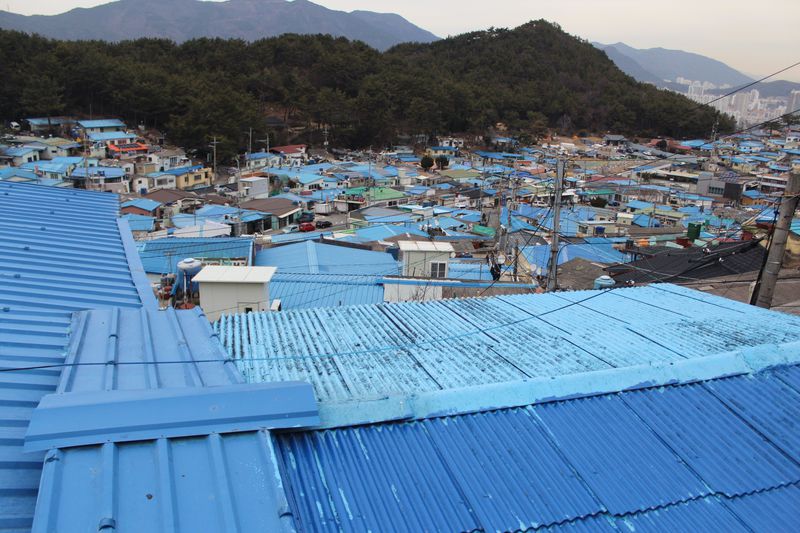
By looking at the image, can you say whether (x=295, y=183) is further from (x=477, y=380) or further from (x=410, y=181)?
(x=477, y=380)

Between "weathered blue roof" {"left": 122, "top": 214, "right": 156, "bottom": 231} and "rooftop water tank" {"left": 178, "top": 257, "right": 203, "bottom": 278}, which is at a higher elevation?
"rooftop water tank" {"left": 178, "top": 257, "right": 203, "bottom": 278}

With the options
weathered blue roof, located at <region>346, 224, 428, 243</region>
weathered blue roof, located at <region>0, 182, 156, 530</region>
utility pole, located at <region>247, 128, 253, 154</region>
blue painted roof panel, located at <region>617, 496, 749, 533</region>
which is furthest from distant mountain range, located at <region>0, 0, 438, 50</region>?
blue painted roof panel, located at <region>617, 496, 749, 533</region>

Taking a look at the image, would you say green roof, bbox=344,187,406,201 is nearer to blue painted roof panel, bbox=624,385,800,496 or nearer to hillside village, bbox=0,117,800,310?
hillside village, bbox=0,117,800,310

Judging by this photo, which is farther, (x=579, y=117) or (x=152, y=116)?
(x=579, y=117)

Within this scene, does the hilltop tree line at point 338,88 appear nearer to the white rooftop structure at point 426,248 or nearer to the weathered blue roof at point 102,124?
the weathered blue roof at point 102,124

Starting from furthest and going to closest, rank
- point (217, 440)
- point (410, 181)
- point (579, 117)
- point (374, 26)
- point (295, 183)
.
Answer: point (374, 26), point (579, 117), point (410, 181), point (295, 183), point (217, 440)

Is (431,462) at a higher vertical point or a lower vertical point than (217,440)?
lower

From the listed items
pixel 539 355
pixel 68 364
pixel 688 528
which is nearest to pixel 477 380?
pixel 539 355
